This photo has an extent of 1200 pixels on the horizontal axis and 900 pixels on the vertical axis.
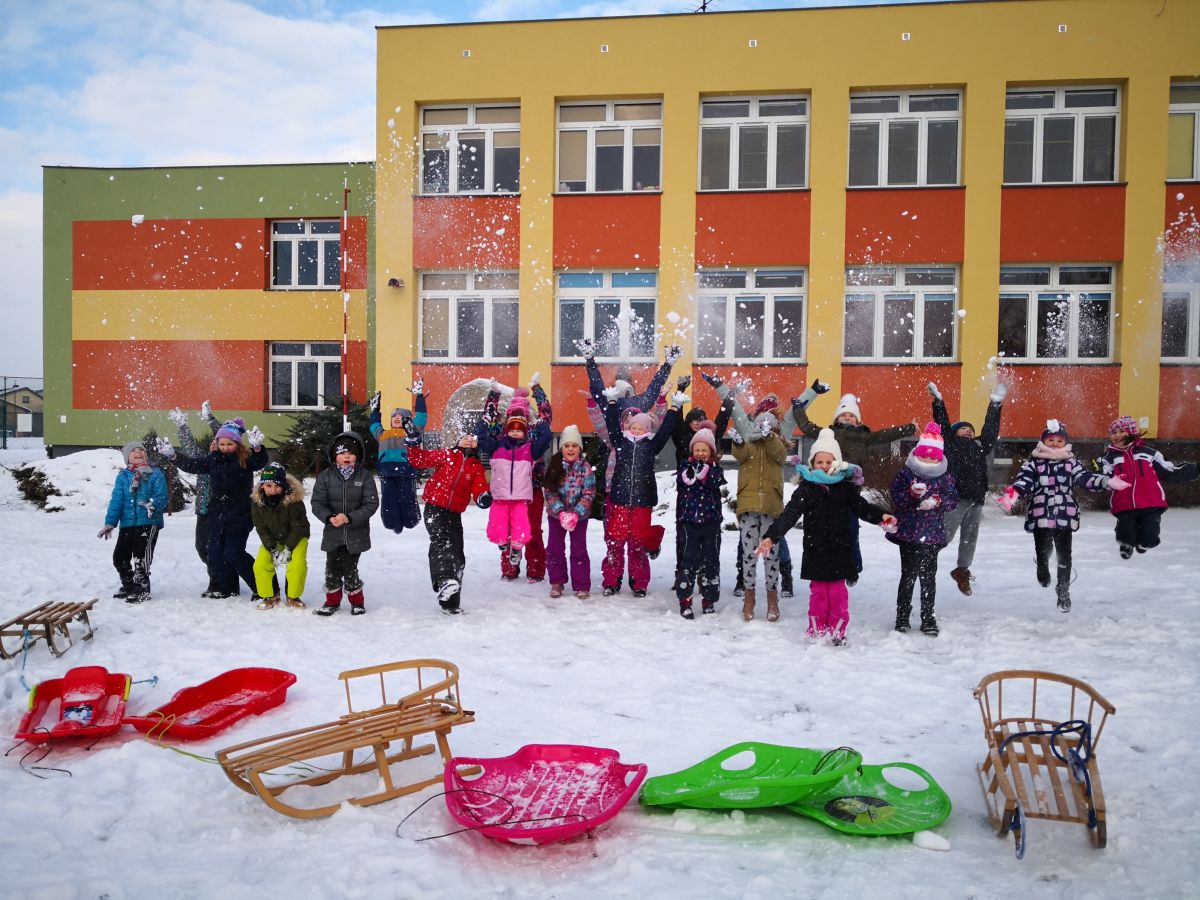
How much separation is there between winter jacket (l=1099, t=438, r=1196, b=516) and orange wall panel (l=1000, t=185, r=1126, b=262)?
287 inches

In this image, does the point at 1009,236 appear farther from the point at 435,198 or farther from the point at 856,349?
the point at 435,198

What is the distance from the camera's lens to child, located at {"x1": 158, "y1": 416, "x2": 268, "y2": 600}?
7.24 m

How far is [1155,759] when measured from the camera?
3.97m

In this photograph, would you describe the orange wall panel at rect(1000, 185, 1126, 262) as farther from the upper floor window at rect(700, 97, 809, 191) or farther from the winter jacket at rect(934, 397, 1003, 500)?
the winter jacket at rect(934, 397, 1003, 500)

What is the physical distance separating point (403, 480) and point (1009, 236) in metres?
10.9

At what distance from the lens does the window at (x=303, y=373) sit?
18.6 metres

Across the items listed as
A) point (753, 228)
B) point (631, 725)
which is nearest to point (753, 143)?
point (753, 228)

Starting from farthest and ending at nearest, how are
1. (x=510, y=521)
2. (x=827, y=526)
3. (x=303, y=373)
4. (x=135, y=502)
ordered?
(x=303, y=373), (x=510, y=521), (x=135, y=502), (x=827, y=526)

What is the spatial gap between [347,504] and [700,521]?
289cm

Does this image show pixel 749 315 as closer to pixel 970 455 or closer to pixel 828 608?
pixel 970 455

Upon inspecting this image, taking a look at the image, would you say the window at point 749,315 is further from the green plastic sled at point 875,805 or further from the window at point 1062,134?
the green plastic sled at point 875,805

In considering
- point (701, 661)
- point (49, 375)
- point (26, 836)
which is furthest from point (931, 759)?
point (49, 375)

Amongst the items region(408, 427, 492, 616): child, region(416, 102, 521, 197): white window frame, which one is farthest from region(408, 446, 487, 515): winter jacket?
region(416, 102, 521, 197): white window frame

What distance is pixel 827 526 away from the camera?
19.8ft
